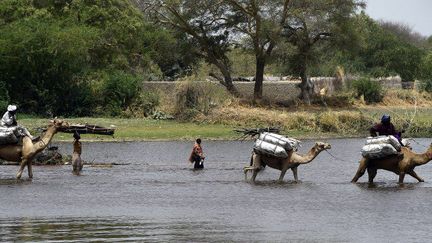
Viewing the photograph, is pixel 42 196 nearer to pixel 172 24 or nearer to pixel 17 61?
pixel 17 61

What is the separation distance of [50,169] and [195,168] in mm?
4641

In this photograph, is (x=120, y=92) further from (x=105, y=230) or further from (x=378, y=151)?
(x=105, y=230)

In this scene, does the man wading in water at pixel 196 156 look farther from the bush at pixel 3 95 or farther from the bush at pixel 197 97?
the bush at pixel 3 95

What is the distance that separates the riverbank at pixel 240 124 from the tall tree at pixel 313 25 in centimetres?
926

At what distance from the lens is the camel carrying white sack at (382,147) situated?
26547 millimetres

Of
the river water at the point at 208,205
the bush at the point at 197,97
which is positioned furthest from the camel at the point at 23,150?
the bush at the point at 197,97

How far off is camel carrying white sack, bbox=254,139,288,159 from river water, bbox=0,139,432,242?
2.91 ft

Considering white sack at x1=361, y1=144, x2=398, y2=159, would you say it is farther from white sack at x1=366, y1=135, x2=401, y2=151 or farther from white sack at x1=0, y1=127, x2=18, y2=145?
white sack at x1=0, y1=127, x2=18, y2=145

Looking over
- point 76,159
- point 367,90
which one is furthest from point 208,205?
point 367,90

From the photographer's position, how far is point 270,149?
27422mm

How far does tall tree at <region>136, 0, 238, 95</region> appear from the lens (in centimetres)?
6091

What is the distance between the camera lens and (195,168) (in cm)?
3322

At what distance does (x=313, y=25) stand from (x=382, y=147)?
35.6 m

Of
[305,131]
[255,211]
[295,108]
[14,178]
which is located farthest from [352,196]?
[295,108]
